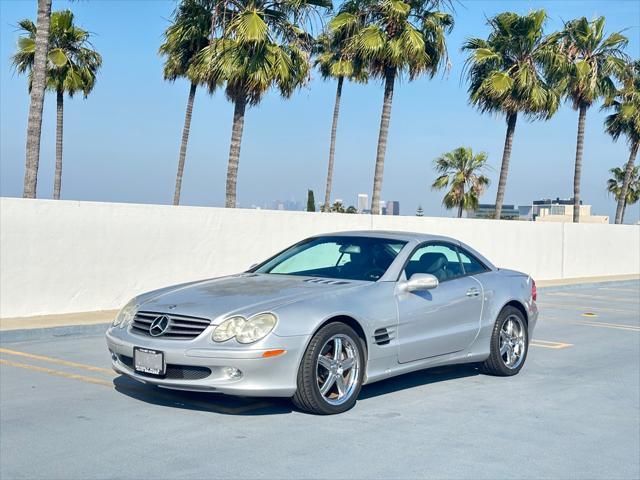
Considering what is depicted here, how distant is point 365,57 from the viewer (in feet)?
77.5

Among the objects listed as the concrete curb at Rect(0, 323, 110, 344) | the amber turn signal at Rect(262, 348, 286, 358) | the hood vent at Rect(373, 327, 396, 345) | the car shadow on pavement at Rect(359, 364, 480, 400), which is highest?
the hood vent at Rect(373, 327, 396, 345)

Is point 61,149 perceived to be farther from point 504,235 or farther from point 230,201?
point 504,235

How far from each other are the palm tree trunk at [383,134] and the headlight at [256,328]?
18868mm

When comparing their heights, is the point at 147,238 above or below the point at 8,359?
above

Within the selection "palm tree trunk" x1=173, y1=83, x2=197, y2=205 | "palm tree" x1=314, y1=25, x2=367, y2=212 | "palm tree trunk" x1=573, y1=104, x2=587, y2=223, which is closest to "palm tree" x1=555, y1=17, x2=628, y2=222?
→ "palm tree trunk" x1=573, y1=104, x2=587, y2=223

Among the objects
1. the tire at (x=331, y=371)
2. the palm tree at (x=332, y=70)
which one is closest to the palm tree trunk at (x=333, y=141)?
the palm tree at (x=332, y=70)

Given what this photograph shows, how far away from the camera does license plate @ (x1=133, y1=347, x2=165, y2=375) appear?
20.6 ft

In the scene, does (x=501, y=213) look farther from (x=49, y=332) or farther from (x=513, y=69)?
(x=49, y=332)

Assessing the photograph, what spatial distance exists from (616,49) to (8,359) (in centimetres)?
2861

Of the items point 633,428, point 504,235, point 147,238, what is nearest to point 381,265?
point 633,428

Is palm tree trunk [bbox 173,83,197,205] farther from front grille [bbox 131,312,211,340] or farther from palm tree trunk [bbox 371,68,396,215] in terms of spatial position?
front grille [bbox 131,312,211,340]

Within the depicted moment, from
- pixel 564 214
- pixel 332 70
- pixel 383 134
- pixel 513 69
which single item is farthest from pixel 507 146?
pixel 564 214

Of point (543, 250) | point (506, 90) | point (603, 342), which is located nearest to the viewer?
point (603, 342)

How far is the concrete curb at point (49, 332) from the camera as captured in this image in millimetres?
10656
